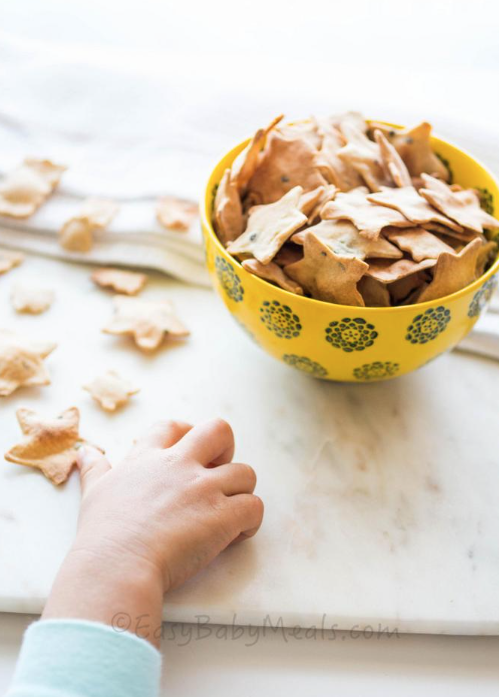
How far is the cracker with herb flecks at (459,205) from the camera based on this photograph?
685 mm

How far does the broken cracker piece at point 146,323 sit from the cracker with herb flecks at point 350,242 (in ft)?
0.79

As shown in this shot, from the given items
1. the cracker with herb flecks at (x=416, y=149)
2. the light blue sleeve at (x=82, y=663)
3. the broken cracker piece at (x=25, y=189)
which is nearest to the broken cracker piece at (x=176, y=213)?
the broken cracker piece at (x=25, y=189)

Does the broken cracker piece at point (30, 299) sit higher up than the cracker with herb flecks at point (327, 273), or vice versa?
the cracker with herb flecks at point (327, 273)

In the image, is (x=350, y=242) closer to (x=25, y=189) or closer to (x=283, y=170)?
(x=283, y=170)

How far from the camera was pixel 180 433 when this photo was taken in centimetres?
71

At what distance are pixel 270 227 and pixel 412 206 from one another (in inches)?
5.3

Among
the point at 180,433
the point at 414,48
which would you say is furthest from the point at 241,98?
the point at 180,433

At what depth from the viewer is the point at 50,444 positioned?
72cm

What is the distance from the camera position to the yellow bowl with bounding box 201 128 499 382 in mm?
651

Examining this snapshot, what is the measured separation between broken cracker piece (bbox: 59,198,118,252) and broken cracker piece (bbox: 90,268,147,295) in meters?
0.04

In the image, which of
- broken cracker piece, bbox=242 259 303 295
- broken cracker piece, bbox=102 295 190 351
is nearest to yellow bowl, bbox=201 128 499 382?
broken cracker piece, bbox=242 259 303 295

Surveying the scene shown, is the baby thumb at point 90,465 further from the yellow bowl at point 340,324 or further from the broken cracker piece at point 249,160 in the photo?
the broken cracker piece at point 249,160

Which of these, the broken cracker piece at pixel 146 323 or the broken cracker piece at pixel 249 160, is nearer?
the broken cracker piece at pixel 249 160

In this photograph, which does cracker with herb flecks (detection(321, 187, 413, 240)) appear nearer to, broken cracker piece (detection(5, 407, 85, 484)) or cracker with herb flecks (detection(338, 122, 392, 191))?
cracker with herb flecks (detection(338, 122, 392, 191))
